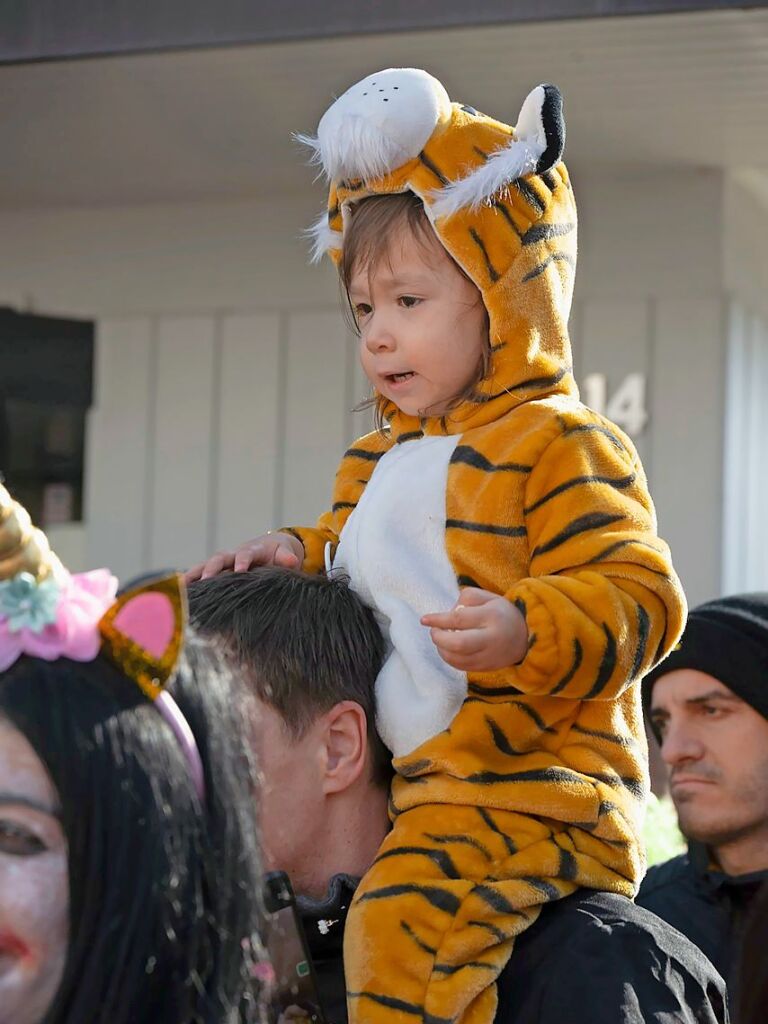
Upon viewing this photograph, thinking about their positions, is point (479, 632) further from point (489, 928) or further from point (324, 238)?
point (324, 238)

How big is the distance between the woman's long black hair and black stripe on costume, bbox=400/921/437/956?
51cm

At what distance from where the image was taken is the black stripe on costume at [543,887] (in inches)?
78.2

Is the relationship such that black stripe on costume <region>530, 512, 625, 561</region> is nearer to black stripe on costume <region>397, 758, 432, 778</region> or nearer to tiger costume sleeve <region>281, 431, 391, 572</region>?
black stripe on costume <region>397, 758, 432, 778</region>

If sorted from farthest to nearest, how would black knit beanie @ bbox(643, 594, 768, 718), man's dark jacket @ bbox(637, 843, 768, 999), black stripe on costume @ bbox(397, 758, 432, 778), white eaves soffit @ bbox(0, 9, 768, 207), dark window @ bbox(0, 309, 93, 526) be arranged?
dark window @ bbox(0, 309, 93, 526) < white eaves soffit @ bbox(0, 9, 768, 207) < black knit beanie @ bbox(643, 594, 768, 718) < man's dark jacket @ bbox(637, 843, 768, 999) < black stripe on costume @ bbox(397, 758, 432, 778)

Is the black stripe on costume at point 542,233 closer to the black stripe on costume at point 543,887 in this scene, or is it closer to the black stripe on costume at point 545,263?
the black stripe on costume at point 545,263

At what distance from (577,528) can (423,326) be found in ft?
1.11

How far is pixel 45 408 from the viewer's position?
7.70m

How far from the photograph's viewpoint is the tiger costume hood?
2115mm

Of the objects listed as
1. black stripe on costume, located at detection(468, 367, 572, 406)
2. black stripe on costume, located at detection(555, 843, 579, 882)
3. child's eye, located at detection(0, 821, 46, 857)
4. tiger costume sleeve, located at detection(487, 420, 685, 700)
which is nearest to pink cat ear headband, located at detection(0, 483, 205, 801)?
child's eye, located at detection(0, 821, 46, 857)

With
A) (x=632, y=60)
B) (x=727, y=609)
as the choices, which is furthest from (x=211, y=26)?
(x=727, y=609)

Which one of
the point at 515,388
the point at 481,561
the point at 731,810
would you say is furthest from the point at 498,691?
the point at 731,810

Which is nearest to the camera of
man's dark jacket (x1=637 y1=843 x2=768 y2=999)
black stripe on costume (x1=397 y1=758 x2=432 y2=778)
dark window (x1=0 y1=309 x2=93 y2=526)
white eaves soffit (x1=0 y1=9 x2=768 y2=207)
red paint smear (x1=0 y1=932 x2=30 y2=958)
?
red paint smear (x1=0 y1=932 x2=30 y2=958)

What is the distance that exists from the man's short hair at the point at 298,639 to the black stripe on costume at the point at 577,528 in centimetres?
28

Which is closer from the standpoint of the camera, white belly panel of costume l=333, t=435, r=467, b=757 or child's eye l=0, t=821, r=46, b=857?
child's eye l=0, t=821, r=46, b=857
